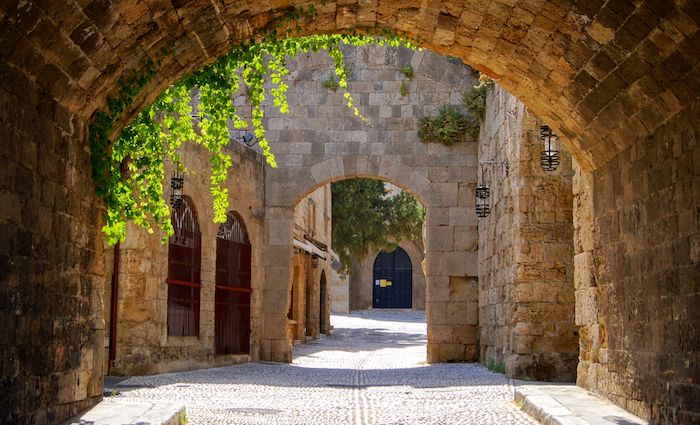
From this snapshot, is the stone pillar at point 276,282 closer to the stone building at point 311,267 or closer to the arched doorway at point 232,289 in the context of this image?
the arched doorway at point 232,289

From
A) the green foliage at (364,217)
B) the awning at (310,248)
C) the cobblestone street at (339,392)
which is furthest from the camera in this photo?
the green foliage at (364,217)

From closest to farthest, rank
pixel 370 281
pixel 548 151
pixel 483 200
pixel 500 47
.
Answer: pixel 500 47 → pixel 548 151 → pixel 483 200 → pixel 370 281

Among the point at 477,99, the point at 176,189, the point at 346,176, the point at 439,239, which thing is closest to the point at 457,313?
the point at 439,239

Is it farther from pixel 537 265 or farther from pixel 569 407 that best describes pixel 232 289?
pixel 569 407

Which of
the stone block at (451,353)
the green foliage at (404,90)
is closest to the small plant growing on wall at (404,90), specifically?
the green foliage at (404,90)

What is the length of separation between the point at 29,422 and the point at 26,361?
37cm

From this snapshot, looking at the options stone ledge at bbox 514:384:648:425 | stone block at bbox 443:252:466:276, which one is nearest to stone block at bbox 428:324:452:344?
stone block at bbox 443:252:466:276

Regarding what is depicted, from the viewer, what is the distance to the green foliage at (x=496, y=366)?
1314 cm

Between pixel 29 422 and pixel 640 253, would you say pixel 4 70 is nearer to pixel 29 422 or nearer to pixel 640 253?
pixel 29 422

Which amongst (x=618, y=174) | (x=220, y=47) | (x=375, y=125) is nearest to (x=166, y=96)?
(x=220, y=47)

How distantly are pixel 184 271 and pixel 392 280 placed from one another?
3046 cm

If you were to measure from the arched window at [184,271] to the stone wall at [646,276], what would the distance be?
6379 millimetres

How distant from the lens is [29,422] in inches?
210

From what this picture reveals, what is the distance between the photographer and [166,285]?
12.5 m
